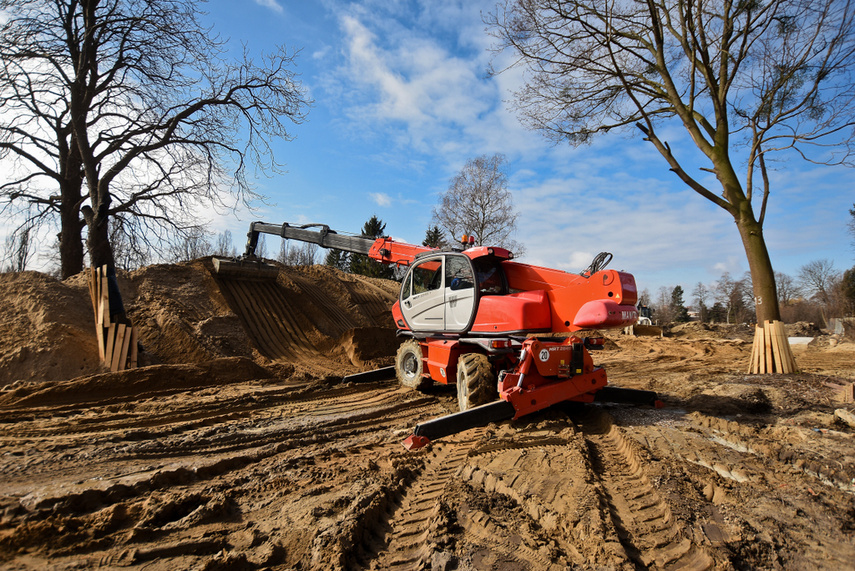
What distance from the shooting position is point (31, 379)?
7.96 m

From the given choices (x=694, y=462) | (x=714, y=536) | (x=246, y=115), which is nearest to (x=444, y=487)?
(x=714, y=536)

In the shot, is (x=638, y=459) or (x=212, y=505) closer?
(x=212, y=505)

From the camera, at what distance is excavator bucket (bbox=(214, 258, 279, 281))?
517 inches

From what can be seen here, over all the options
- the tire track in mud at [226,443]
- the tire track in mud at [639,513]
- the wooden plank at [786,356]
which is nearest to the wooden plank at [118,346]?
the tire track in mud at [226,443]

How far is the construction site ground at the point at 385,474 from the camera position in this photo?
2768mm

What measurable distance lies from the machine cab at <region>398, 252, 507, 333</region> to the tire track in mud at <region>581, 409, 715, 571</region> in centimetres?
251

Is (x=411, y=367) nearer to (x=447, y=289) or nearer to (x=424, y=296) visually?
(x=424, y=296)

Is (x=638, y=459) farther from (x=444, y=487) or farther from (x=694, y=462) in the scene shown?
(x=444, y=487)

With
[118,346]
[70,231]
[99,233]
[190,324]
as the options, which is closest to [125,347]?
[118,346]

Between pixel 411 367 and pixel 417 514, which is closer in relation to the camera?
pixel 417 514

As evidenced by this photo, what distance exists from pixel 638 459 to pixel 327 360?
9.23 meters

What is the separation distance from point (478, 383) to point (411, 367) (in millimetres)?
2906

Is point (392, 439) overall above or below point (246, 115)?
below

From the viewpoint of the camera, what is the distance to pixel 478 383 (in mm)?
5773
